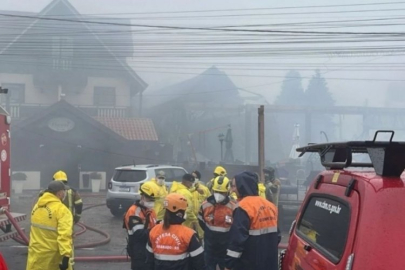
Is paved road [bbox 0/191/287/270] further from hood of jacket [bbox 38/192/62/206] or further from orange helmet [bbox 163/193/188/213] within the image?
orange helmet [bbox 163/193/188/213]

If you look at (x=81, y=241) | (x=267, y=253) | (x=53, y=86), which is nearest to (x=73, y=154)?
(x=53, y=86)

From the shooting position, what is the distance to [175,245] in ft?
13.7

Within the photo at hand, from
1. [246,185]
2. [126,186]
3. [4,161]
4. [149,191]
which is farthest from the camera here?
[126,186]

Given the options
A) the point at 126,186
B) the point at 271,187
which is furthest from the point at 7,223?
the point at 126,186

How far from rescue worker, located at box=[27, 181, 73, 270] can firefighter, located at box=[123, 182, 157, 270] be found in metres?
0.58

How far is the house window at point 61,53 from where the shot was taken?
3169 cm

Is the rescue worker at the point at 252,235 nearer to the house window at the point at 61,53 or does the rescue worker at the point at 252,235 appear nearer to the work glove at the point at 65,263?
the work glove at the point at 65,263

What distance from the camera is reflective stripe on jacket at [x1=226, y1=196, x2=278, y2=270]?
14.6ft

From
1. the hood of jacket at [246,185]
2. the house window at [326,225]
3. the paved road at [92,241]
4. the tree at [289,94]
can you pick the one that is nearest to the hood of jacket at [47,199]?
the hood of jacket at [246,185]

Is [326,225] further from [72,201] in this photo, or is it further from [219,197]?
[72,201]

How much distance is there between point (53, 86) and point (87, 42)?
347 centimetres

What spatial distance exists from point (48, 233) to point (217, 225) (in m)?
2.04

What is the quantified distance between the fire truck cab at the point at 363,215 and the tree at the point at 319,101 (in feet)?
137

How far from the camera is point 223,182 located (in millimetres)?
6527
